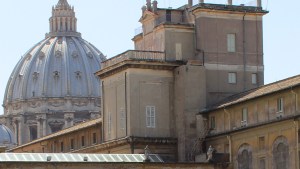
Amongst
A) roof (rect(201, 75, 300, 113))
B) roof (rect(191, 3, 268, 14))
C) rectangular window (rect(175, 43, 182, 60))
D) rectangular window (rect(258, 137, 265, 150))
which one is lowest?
rectangular window (rect(258, 137, 265, 150))

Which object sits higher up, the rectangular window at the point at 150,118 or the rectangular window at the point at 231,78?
the rectangular window at the point at 231,78

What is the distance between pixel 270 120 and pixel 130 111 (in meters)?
14.1

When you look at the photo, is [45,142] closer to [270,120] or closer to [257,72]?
[257,72]

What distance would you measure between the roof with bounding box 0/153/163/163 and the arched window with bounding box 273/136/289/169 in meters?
10.4

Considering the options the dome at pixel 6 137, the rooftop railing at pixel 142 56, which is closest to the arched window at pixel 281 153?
the rooftop railing at pixel 142 56

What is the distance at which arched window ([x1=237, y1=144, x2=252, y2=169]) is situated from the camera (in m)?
81.3

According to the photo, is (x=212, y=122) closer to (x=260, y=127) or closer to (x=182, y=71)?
(x=182, y=71)

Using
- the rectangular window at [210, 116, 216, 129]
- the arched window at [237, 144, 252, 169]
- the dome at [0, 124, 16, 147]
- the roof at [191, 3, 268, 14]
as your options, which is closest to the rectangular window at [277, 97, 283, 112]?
the arched window at [237, 144, 252, 169]

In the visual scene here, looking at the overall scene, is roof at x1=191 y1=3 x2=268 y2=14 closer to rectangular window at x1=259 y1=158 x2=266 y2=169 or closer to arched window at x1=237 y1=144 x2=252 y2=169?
arched window at x1=237 y1=144 x2=252 y2=169

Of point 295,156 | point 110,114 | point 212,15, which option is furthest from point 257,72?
point 295,156

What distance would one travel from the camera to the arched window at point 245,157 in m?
81.3

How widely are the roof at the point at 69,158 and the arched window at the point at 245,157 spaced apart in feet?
20.4

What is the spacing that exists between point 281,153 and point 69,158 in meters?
15.2

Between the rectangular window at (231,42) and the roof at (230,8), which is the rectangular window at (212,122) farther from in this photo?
the roof at (230,8)
